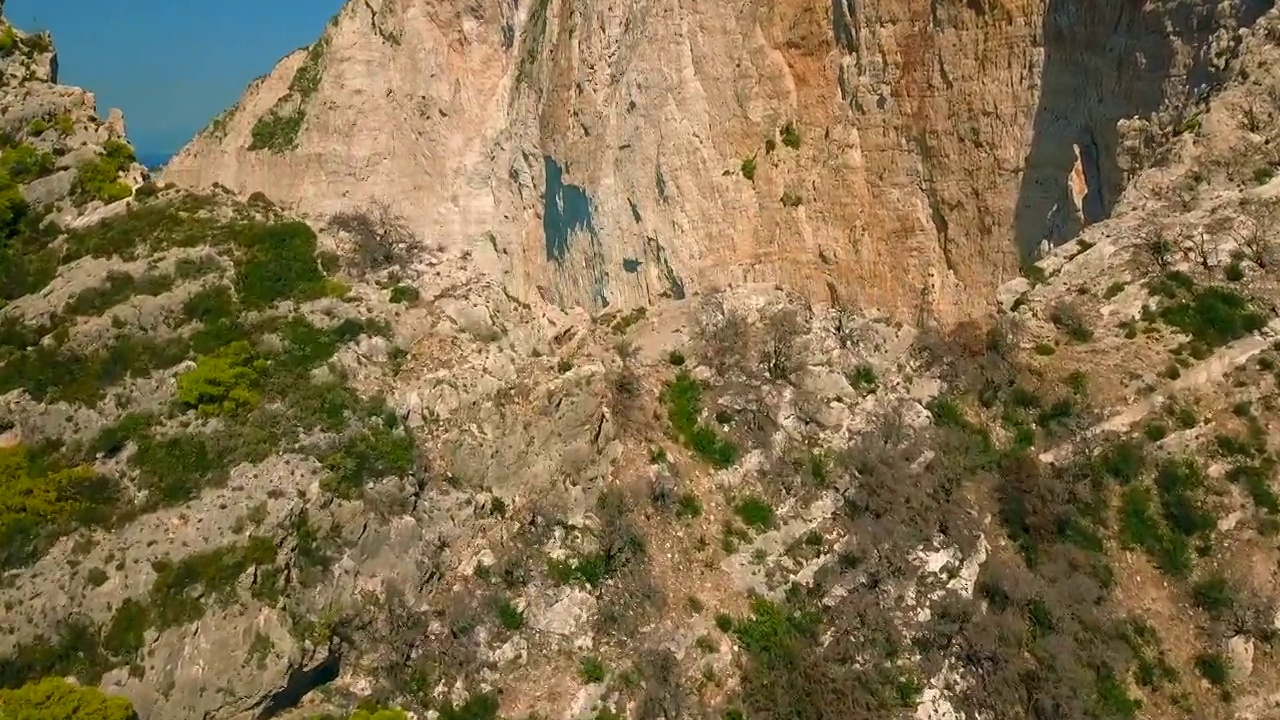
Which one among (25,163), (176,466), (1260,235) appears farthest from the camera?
(25,163)

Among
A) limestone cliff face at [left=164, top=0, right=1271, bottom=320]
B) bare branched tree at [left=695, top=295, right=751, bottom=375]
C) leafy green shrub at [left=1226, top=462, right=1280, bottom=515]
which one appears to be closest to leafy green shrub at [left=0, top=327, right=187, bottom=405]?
limestone cliff face at [left=164, top=0, right=1271, bottom=320]

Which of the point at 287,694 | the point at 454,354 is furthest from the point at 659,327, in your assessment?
the point at 287,694

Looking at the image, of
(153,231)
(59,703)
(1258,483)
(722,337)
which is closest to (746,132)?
(722,337)

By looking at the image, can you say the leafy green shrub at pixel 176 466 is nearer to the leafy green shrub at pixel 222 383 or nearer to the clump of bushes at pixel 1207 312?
the leafy green shrub at pixel 222 383

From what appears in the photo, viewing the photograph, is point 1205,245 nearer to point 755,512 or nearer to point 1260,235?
point 1260,235

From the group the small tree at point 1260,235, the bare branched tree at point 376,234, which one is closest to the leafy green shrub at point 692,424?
the bare branched tree at point 376,234

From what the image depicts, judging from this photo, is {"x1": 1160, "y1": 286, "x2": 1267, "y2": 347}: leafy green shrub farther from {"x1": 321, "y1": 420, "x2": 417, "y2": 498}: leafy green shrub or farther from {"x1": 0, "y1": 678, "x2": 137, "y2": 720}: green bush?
{"x1": 0, "y1": 678, "x2": 137, "y2": 720}: green bush

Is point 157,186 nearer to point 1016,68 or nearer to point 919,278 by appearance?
point 919,278
